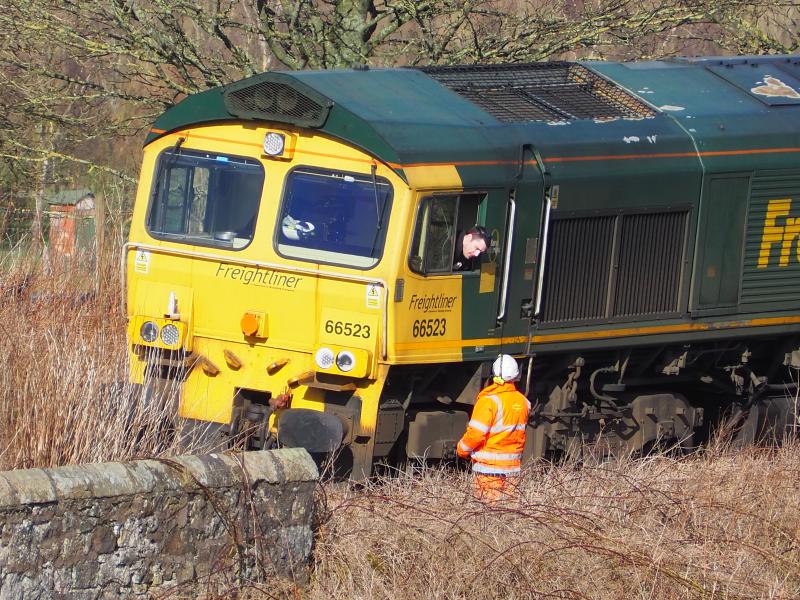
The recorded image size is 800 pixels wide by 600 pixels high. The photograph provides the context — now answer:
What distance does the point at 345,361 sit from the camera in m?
9.54

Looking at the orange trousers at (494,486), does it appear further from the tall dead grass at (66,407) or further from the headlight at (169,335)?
the headlight at (169,335)

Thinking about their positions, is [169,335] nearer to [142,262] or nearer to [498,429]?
[142,262]

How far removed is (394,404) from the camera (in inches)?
384

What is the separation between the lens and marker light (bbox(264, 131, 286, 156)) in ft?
32.5

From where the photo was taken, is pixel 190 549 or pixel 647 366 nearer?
pixel 190 549

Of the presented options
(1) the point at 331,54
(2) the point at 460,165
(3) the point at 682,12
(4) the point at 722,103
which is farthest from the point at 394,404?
(3) the point at 682,12

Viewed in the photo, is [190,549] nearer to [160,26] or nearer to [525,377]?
[525,377]

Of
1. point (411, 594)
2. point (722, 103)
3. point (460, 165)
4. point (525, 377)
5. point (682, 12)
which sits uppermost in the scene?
point (682, 12)

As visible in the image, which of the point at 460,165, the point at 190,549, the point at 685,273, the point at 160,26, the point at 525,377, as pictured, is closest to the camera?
the point at 190,549

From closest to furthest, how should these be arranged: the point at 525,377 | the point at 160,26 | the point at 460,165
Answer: the point at 460,165 → the point at 525,377 → the point at 160,26

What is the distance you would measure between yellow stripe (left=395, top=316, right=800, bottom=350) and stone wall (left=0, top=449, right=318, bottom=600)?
8.41 feet

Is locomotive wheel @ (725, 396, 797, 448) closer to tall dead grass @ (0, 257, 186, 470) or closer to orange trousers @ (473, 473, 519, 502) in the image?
orange trousers @ (473, 473, 519, 502)

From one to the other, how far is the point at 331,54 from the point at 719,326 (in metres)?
5.66

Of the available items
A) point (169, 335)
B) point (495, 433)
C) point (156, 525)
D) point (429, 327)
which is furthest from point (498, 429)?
point (156, 525)
